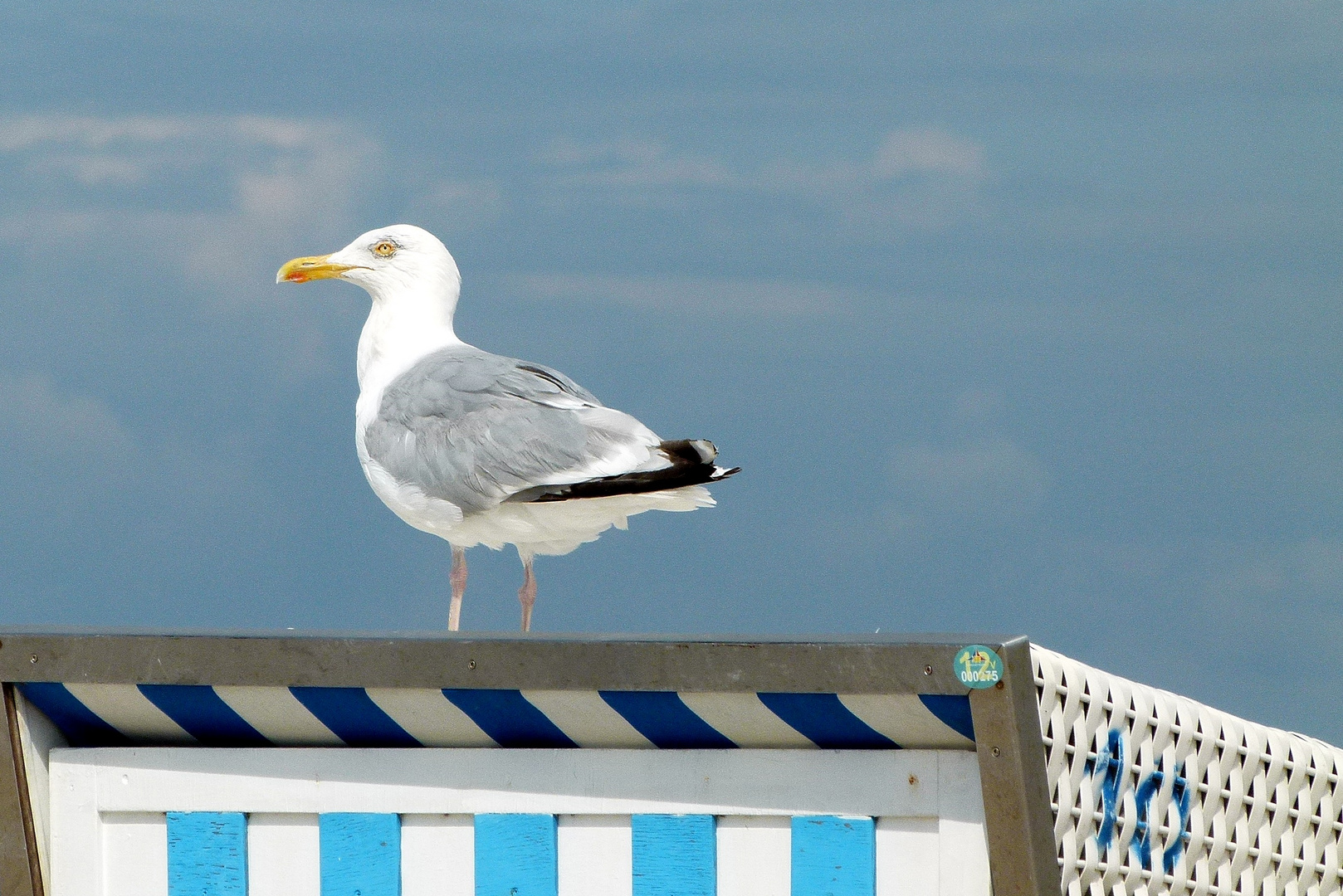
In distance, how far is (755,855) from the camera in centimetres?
308

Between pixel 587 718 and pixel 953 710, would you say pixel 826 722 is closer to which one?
pixel 953 710

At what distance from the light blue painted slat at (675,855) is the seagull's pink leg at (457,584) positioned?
362cm

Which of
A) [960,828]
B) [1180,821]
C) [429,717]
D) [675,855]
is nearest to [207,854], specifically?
[429,717]

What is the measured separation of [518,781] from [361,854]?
361mm

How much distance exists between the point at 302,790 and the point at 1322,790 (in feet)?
8.51

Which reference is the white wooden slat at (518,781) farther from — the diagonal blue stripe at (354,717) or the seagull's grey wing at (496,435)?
the seagull's grey wing at (496,435)

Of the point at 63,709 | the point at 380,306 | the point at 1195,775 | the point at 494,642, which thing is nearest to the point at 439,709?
the point at 494,642

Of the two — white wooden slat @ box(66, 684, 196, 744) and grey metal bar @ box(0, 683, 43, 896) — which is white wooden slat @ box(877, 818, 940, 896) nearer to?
white wooden slat @ box(66, 684, 196, 744)

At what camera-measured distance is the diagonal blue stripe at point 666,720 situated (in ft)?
9.97

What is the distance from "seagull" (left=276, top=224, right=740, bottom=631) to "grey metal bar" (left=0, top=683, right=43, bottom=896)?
8.68 feet

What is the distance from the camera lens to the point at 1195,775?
3.50 m

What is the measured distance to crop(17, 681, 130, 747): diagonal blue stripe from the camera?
10.9 ft

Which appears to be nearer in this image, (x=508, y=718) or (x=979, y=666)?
(x=979, y=666)

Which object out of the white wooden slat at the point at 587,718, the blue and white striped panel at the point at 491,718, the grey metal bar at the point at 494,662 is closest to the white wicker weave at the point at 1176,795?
the blue and white striped panel at the point at 491,718
